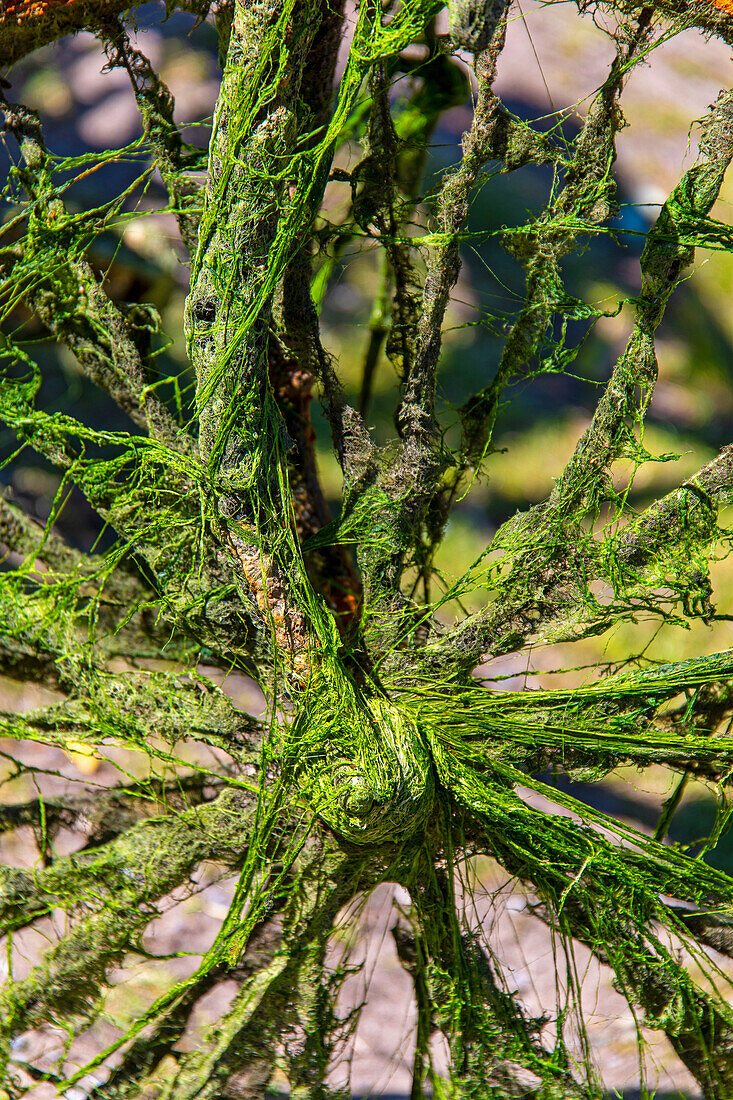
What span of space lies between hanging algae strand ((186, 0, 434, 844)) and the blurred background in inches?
24.7

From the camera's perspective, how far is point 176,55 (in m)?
1.57

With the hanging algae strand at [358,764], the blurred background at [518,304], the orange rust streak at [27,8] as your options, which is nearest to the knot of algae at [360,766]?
the hanging algae strand at [358,764]

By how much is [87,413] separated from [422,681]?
3.14 ft

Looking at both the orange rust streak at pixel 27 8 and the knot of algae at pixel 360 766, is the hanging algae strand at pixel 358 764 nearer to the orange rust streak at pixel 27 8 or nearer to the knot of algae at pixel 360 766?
the knot of algae at pixel 360 766

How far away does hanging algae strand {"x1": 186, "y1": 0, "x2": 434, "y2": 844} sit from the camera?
0.43 metres

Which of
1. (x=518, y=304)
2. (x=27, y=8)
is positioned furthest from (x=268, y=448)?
(x=518, y=304)

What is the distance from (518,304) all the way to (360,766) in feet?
3.57

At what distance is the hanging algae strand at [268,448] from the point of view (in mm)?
432

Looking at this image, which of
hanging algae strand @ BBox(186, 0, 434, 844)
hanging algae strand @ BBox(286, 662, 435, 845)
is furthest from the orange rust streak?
hanging algae strand @ BBox(286, 662, 435, 845)

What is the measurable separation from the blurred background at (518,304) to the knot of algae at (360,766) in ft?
2.06

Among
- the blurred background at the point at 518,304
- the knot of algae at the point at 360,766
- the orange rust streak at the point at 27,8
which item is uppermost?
the blurred background at the point at 518,304

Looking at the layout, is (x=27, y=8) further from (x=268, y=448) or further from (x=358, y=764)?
(x=358, y=764)

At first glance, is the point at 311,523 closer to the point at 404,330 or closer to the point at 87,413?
the point at 404,330

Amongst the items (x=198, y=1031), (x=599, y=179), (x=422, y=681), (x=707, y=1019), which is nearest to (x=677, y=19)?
(x=599, y=179)
